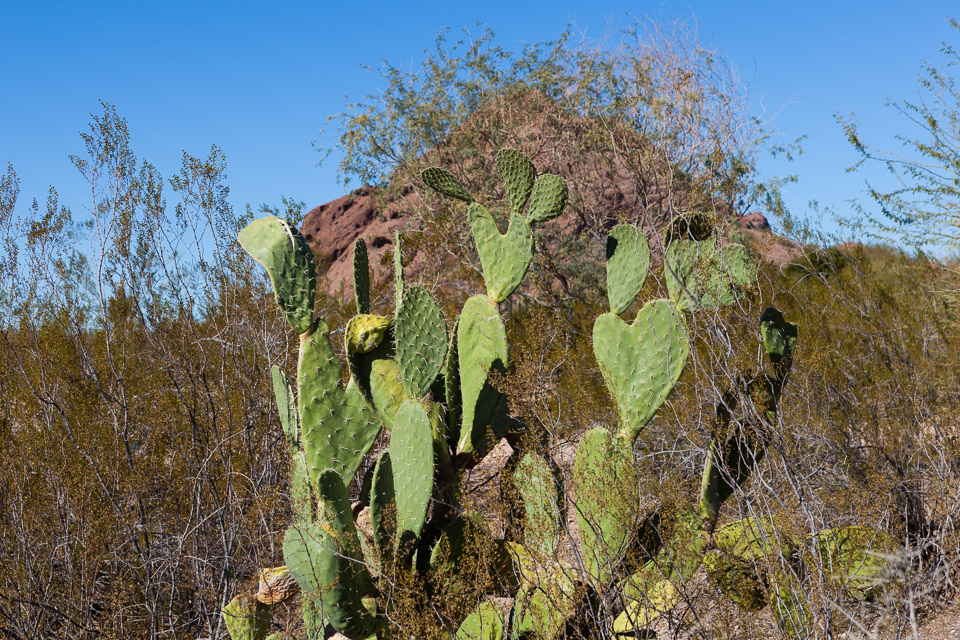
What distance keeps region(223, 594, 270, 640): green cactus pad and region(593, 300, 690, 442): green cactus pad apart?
1438mm

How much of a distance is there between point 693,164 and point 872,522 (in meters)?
5.02

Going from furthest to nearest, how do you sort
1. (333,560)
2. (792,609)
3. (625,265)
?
(625,265) < (333,560) < (792,609)

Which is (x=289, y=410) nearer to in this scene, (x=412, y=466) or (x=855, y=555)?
(x=412, y=466)

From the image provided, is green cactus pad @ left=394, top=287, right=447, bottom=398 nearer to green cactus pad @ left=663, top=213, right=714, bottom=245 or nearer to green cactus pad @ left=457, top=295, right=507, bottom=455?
green cactus pad @ left=457, top=295, right=507, bottom=455

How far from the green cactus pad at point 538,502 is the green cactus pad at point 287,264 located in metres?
0.94

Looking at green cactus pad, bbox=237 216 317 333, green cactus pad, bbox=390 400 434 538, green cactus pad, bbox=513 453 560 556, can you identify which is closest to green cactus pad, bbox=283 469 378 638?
green cactus pad, bbox=390 400 434 538

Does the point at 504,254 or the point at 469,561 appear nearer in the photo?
the point at 469,561

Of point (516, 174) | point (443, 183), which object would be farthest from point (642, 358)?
point (443, 183)

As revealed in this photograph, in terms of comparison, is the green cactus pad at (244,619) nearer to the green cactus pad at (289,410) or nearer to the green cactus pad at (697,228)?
the green cactus pad at (289,410)

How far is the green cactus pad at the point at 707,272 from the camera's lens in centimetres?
264

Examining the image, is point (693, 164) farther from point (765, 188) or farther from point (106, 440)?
point (106, 440)

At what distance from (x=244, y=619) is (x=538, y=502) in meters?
1.10

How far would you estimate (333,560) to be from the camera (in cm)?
228

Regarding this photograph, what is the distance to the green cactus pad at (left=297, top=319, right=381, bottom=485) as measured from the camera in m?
2.68
